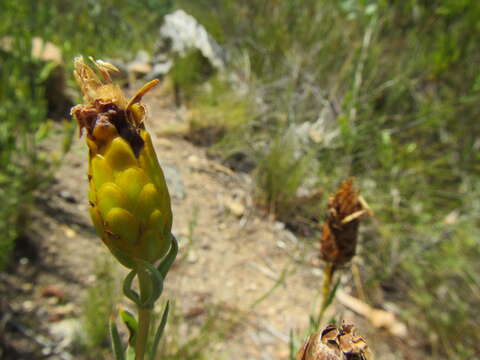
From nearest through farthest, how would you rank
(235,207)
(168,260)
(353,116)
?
(168,260) → (235,207) → (353,116)

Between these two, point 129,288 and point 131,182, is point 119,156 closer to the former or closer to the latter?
point 131,182

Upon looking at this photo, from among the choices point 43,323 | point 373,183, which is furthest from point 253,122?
point 43,323

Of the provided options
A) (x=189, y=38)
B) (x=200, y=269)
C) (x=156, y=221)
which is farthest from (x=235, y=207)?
(x=156, y=221)

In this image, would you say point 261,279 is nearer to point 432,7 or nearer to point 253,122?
point 253,122

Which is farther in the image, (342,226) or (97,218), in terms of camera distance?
(342,226)

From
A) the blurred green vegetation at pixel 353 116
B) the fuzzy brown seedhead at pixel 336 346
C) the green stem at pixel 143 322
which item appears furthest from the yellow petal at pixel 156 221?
the blurred green vegetation at pixel 353 116

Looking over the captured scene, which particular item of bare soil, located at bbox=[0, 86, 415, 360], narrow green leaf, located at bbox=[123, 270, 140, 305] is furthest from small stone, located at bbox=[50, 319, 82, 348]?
narrow green leaf, located at bbox=[123, 270, 140, 305]

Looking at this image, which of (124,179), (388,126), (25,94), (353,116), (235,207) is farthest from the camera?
(388,126)
